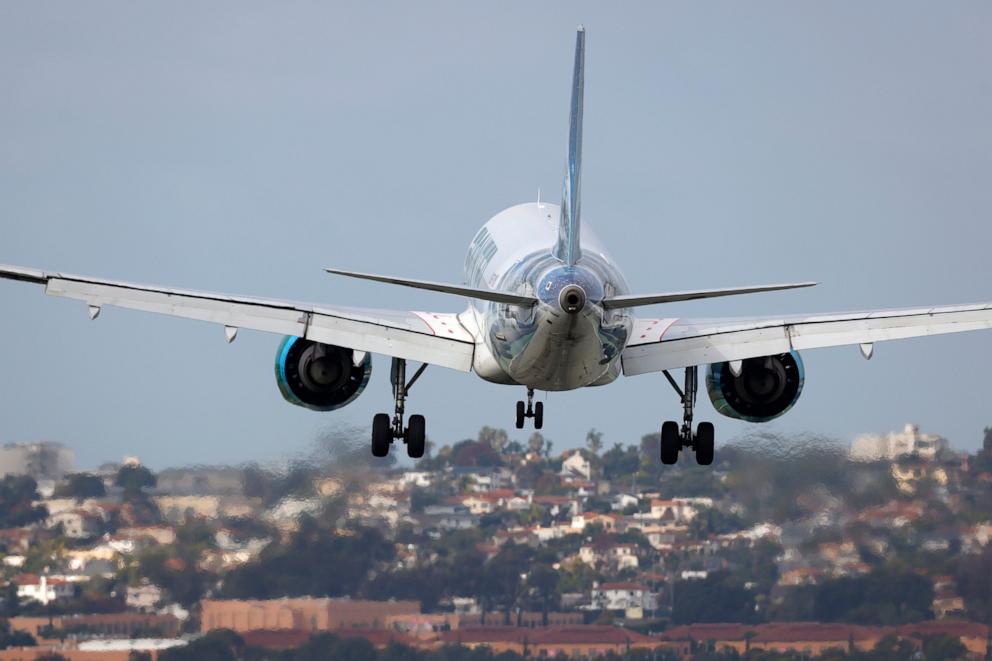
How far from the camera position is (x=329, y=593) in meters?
57.2

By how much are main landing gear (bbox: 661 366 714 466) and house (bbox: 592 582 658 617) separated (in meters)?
13.2

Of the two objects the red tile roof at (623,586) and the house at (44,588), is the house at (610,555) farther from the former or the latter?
the house at (44,588)

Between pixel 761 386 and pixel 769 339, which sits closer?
pixel 769 339

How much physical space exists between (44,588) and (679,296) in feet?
79.3

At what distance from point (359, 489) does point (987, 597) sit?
16.1 m

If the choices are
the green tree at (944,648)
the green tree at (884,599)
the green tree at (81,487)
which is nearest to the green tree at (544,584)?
the green tree at (884,599)

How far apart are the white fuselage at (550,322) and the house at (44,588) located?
52.0 ft

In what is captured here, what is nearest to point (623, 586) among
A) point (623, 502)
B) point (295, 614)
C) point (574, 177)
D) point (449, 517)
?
point (623, 502)

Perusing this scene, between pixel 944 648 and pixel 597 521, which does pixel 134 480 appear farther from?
pixel 944 648

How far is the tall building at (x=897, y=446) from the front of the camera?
188 ft

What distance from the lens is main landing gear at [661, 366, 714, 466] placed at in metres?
47.8

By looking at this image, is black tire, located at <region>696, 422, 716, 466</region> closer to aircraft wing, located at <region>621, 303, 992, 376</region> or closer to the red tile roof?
aircraft wing, located at <region>621, 303, 992, 376</region>

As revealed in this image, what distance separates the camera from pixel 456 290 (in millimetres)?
39562

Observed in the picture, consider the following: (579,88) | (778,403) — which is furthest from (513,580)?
(579,88)
